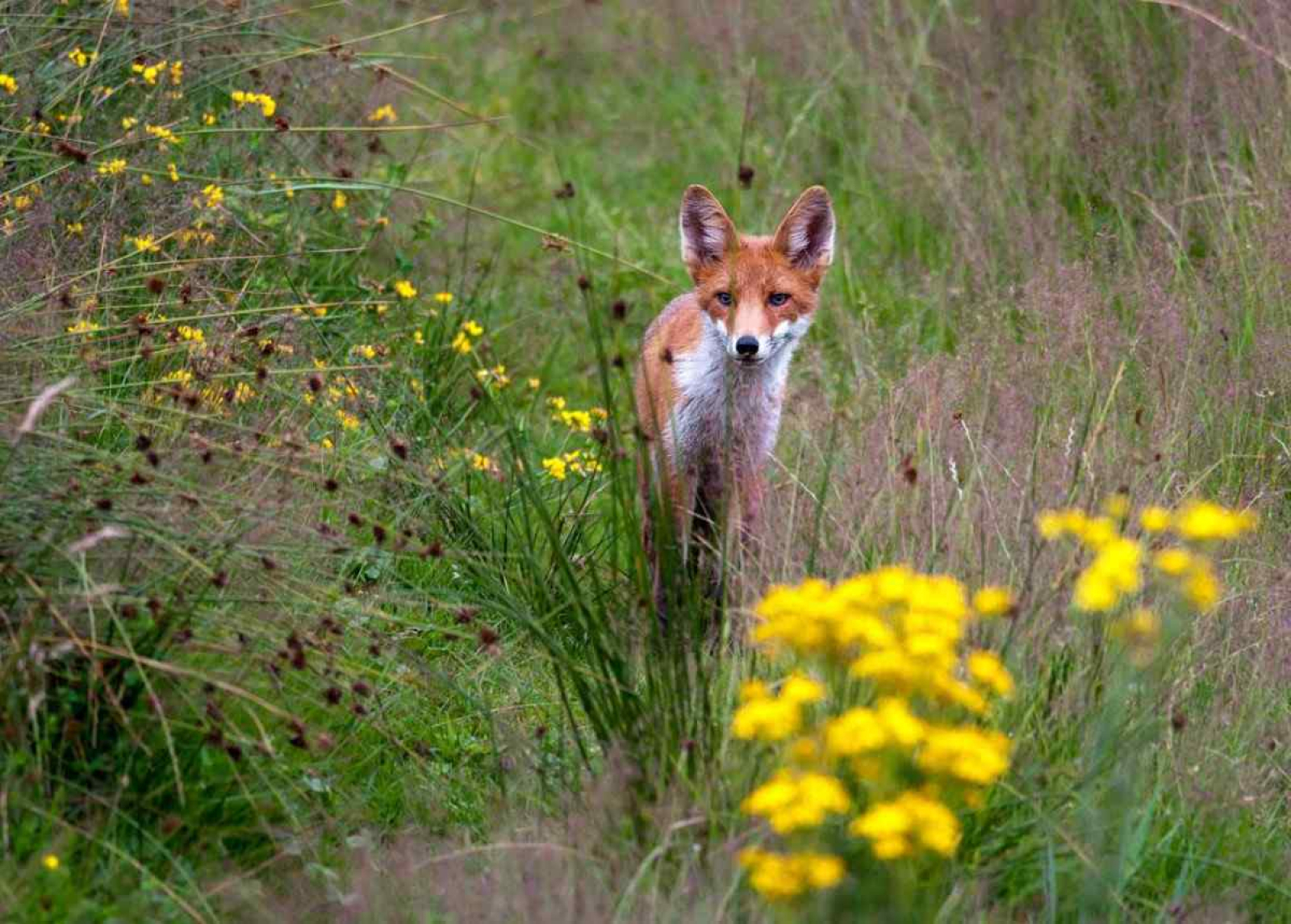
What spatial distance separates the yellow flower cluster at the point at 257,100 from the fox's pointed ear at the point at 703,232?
1396 mm

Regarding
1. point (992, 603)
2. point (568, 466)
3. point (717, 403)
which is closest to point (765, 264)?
point (717, 403)

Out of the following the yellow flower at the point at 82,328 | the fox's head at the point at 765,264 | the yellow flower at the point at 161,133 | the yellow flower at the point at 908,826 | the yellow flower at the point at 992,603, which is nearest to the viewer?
the yellow flower at the point at 908,826

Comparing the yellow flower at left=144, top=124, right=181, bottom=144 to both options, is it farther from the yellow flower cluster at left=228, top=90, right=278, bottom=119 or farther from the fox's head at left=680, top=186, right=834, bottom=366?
the fox's head at left=680, top=186, right=834, bottom=366

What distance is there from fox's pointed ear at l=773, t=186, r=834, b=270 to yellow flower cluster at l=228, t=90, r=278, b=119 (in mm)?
1741

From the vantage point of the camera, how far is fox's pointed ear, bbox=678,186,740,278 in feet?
20.7

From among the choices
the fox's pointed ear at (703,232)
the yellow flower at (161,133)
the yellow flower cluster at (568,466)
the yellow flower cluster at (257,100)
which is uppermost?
the yellow flower cluster at (257,100)

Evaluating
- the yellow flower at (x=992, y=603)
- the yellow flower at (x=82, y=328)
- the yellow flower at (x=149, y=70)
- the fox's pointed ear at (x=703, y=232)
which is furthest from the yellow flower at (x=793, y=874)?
the yellow flower at (x=149, y=70)

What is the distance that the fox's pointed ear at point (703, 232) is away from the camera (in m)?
6.31

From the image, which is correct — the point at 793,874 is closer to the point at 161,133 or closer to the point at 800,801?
the point at 800,801

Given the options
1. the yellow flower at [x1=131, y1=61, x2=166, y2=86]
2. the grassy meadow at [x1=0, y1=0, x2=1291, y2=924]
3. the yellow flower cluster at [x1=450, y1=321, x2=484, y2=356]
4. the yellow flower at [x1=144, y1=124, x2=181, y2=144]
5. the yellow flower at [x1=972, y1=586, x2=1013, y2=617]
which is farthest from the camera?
the yellow flower cluster at [x1=450, y1=321, x2=484, y2=356]

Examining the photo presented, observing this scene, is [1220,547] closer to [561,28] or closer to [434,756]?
[434,756]

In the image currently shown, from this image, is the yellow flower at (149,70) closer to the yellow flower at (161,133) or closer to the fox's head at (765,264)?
the yellow flower at (161,133)

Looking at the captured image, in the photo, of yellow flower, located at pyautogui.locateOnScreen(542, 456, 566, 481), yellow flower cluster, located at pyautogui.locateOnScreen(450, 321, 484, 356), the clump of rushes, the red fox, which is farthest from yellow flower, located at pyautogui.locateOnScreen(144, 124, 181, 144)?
the clump of rushes

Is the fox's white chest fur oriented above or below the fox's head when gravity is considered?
below
